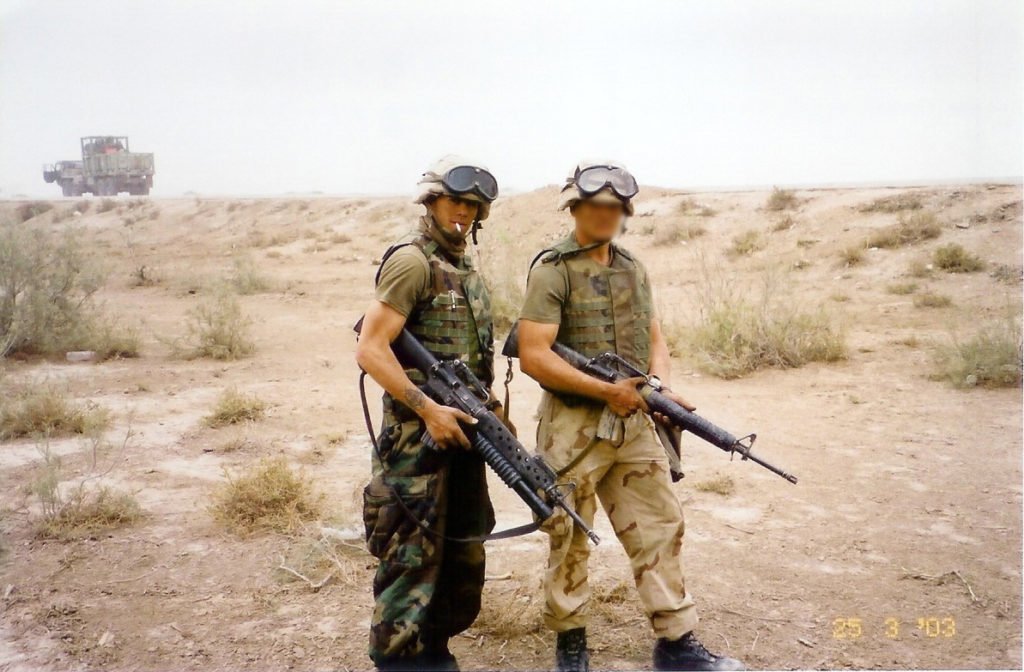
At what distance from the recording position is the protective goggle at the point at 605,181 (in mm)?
2830

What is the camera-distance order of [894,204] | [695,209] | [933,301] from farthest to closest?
1. [695,209]
2. [894,204]
3. [933,301]

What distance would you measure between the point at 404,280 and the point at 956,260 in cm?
1141

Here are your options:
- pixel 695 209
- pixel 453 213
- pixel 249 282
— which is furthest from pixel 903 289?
pixel 249 282

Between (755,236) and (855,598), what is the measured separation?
12.4 meters

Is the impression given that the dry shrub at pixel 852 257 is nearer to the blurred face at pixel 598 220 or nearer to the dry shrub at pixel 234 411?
the dry shrub at pixel 234 411

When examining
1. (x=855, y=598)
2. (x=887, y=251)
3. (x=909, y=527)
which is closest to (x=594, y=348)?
(x=855, y=598)

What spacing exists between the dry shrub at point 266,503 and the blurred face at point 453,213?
2411 millimetres

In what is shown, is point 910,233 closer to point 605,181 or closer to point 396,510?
point 605,181

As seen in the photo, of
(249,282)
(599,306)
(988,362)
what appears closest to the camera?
(599,306)

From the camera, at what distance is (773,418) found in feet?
21.3

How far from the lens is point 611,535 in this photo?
4379 millimetres

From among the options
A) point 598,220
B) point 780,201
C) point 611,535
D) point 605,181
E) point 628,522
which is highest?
point 780,201

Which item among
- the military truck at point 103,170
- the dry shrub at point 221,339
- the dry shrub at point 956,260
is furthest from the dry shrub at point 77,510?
the military truck at point 103,170

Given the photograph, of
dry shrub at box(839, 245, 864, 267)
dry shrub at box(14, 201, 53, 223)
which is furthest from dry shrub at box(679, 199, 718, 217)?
dry shrub at box(14, 201, 53, 223)
